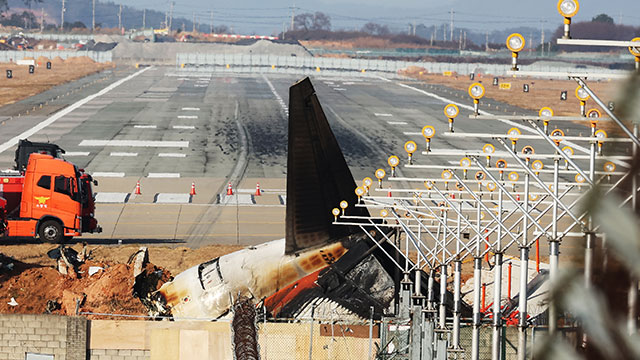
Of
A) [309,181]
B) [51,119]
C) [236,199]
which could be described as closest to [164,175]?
[236,199]

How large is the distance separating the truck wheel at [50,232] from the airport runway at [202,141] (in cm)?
383

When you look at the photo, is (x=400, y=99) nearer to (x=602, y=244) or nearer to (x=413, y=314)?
(x=413, y=314)

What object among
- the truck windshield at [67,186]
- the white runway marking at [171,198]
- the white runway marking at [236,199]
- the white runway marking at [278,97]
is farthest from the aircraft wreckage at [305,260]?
the white runway marking at [278,97]

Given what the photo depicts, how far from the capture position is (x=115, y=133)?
9069 cm

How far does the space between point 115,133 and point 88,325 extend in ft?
218

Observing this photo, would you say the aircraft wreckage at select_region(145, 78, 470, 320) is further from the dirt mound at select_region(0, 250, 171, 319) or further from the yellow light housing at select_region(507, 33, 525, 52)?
the yellow light housing at select_region(507, 33, 525, 52)

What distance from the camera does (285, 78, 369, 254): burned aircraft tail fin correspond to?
29688mm

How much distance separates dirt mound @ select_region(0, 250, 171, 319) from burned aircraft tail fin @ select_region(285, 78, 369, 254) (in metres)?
6.39

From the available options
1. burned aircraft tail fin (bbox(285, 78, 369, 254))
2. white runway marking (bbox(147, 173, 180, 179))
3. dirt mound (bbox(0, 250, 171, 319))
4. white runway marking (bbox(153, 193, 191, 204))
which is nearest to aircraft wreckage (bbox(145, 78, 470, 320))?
burned aircraft tail fin (bbox(285, 78, 369, 254))

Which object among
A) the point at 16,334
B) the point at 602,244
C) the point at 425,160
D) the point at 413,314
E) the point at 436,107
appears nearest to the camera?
the point at 602,244

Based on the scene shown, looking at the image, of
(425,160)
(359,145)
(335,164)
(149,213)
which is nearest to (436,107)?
(359,145)

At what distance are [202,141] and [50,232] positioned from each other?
4363 cm

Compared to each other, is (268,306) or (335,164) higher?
(335,164)

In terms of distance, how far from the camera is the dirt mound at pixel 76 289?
31.1 meters
